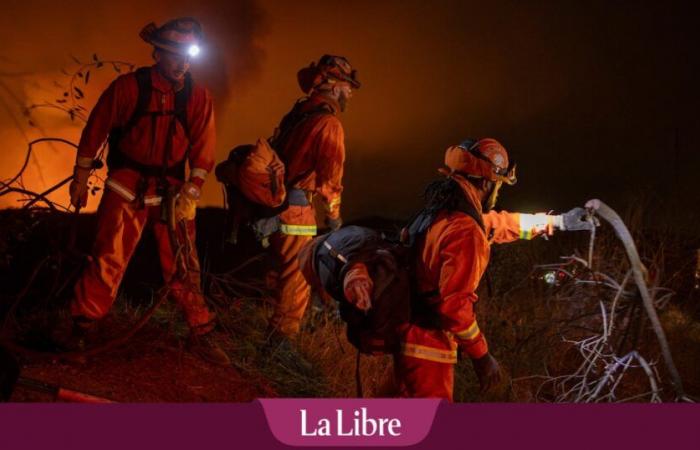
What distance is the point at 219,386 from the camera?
16.7 feet

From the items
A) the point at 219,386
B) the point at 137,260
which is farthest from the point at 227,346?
the point at 137,260

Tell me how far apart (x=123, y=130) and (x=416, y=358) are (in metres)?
2.60

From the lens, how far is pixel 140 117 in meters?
4.92

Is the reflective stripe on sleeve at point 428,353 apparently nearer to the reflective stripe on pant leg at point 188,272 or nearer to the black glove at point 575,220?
the black glove at point 575,220

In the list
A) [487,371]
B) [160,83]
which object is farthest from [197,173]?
[487,371]

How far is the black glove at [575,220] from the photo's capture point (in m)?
4.62

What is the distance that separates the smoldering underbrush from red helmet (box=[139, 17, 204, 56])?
4.66ft

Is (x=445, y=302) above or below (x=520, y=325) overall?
above

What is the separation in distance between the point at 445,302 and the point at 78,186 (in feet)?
8.77

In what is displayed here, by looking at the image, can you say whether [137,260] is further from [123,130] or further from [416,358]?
[416,358]

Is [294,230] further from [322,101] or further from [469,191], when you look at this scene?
[469,191]

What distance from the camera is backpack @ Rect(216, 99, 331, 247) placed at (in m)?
5.22

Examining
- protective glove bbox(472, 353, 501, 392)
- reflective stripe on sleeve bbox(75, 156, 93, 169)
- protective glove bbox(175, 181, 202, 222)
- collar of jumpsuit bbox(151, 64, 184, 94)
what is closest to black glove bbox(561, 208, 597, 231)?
protective glove bbox(472, 353, 501, 392)

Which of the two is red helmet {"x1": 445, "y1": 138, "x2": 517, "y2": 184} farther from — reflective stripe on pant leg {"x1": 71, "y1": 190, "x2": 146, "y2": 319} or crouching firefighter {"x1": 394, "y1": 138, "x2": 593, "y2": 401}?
reflective stripe on pant leg {"x1": 71, "y1": 190, "x2": 146, "y2": 319}
